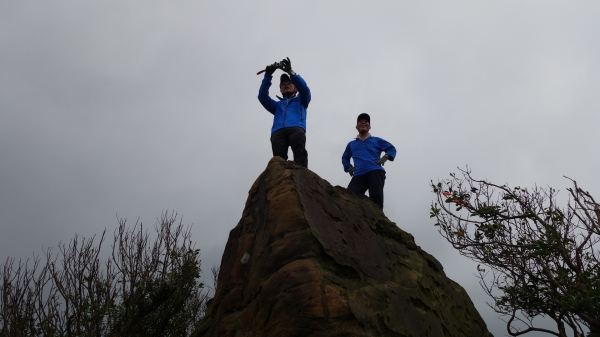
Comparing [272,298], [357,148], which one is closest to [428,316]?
[272,298]

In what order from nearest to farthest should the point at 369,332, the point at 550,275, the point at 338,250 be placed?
the point at 369,332
the point at 338,250
the point at 550,275

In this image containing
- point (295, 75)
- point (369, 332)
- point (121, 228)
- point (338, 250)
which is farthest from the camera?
point (121, 228)

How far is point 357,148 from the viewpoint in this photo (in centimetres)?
632

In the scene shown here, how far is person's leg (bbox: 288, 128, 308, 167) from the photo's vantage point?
18.8 feet

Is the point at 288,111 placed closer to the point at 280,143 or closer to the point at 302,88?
the point at 302,88

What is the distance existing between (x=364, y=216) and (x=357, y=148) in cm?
153

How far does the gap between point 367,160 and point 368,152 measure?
0.47 ft

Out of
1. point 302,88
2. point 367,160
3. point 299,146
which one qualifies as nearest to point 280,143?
point 299,146

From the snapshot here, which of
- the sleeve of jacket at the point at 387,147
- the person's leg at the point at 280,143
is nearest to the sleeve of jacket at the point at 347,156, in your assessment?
the sleeve of jacket at the point at 387,147

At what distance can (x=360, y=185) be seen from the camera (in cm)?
618

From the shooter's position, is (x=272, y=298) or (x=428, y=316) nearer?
(x=272, y=298)

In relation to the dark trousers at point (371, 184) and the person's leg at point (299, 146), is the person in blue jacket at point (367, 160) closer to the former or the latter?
the dark trousers at point (371, 184)

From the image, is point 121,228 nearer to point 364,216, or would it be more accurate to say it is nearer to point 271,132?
point 271,132

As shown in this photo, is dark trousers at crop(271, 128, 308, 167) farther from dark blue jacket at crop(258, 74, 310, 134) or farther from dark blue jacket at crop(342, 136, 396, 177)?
dark blue jacket at crop(342, 136, 396, 177)
